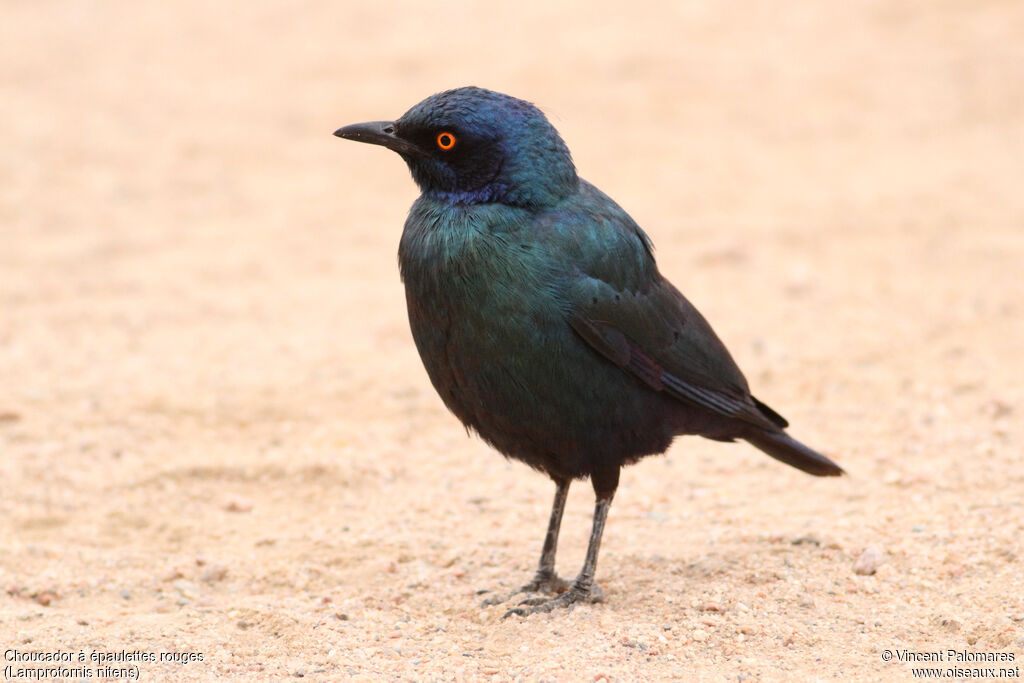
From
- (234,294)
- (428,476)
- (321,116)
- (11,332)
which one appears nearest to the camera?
(428,476)

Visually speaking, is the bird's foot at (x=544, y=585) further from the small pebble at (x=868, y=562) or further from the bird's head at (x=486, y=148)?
the bird's head at (x=486, y=148)

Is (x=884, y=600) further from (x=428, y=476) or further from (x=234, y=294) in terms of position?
(x=234, y=294)

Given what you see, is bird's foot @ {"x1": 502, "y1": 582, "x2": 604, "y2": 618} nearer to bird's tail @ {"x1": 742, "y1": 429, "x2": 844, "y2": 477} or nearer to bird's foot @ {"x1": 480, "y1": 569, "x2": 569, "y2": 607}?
bird's foot @ {"x1": 480, "y1": 569, "x2": 569, "y2": 607}

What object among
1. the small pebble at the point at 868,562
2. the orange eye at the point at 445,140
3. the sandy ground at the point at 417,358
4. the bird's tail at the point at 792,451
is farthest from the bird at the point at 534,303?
the small pebble at the point at 868,562

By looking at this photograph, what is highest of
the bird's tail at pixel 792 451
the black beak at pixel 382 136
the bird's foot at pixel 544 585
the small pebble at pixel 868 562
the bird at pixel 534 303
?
the black beak at pixel 382 136

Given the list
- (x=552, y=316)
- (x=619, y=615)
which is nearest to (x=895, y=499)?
(x=619, y=615)

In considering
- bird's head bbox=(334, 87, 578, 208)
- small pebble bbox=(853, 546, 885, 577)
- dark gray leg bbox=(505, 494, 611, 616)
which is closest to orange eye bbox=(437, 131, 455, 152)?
bird's head bbox=(334, 87, 578, 208)
